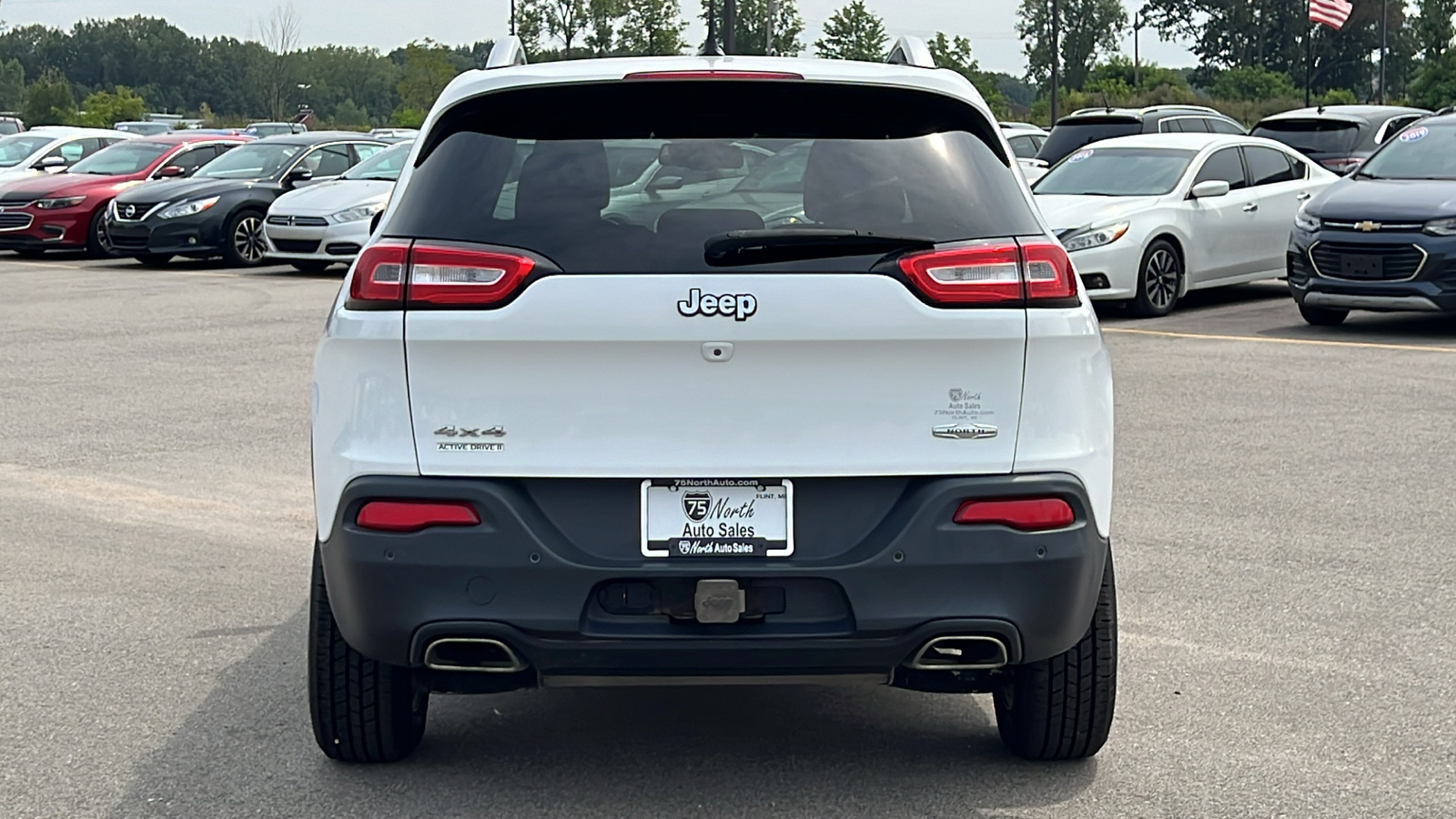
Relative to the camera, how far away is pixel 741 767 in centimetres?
441

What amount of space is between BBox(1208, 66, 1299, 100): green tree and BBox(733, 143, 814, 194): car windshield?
89.5m

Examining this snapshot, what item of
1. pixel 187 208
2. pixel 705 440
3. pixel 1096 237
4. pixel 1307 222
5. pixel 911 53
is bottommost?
pixel 705 440

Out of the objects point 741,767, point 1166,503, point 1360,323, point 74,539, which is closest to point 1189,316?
point 1360,323

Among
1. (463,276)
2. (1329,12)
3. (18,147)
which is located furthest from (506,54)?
(1329,12)

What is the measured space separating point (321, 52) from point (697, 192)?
128m

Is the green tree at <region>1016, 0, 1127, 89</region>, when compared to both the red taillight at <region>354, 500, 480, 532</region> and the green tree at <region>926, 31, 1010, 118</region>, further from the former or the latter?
the red taillight at <region>354, 500, 480, 532</region>

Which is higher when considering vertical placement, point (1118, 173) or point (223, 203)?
point (1118, 173)

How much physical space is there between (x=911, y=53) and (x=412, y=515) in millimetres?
1995

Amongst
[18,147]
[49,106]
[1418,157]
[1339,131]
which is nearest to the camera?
[1418,157]

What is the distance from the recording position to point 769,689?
509 cm

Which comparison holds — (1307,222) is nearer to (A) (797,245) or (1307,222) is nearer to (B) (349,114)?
(A) (797,245)

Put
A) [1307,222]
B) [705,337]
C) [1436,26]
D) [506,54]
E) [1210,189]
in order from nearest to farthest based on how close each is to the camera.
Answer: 1. [705,337]
2. [506,54]
3. [1307,222]
4. [1210,189]
5. [1436,26]

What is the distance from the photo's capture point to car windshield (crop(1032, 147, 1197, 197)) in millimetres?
15656

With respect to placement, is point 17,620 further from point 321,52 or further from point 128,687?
point 321,52
